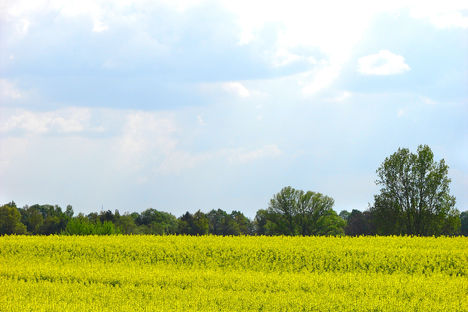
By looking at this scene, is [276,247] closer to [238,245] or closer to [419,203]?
[238,245]

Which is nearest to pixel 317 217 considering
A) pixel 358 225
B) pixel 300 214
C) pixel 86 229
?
pixel 300 214

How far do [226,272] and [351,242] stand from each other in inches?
289

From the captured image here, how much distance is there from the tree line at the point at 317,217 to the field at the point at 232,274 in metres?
7.83

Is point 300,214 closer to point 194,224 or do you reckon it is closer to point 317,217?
point 317,217

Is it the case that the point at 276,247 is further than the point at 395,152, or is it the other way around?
the point at 395,152

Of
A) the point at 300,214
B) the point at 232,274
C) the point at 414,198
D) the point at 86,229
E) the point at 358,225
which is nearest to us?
the point at 232,274

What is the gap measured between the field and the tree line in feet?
25.7

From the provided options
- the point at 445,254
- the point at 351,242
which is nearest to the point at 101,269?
the point at 351,242

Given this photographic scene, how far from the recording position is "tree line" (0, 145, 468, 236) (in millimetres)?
38125

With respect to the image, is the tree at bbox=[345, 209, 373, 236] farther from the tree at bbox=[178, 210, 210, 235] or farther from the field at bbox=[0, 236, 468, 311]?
the field at bbox=[0, 236, 468, 311]

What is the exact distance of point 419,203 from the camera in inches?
1513

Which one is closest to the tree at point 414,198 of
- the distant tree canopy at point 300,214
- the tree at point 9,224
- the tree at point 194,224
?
the distant tree canopy at point 300,214

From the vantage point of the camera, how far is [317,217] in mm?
67438

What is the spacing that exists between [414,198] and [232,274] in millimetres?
24680
